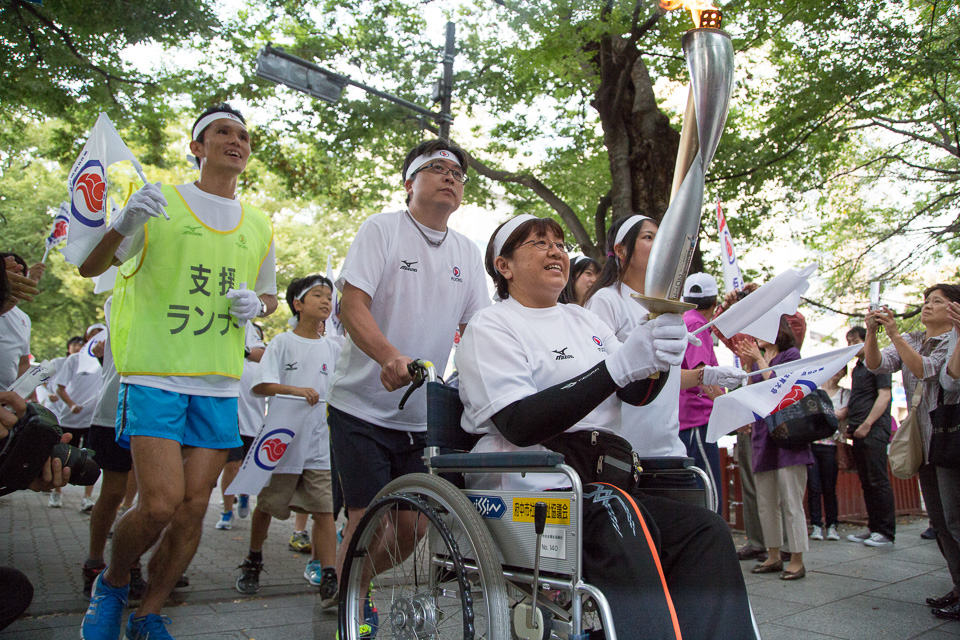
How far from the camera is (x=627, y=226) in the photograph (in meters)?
3.53

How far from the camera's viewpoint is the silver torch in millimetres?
1577

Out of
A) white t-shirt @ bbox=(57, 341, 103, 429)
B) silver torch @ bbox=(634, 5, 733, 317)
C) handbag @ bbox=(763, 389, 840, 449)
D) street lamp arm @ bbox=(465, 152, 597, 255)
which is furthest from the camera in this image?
street lamp arm @ bbox=(465, 152, 597, 255)

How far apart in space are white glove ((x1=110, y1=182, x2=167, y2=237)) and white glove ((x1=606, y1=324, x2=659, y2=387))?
2126 millimetres

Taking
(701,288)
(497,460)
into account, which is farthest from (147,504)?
(701,288)

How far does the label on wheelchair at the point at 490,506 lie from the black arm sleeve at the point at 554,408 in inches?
8.0

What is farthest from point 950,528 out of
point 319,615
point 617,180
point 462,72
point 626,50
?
point 462,72

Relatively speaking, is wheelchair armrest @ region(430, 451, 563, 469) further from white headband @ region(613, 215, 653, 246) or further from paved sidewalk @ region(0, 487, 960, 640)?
white headband @ region(613, 215, 653, 246)

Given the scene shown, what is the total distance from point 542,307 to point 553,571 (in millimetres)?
1037

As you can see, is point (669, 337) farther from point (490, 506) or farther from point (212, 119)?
point (212, 119)

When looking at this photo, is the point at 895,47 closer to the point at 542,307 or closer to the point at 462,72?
the point at 462,72

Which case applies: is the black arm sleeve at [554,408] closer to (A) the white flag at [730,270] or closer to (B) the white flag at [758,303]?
(B) the white flag at [758,303]

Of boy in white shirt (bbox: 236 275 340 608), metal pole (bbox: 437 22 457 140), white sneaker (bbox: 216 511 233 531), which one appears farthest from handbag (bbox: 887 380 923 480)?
metal pole (bbox: 437 22 457 140)

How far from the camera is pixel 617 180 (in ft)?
32.4

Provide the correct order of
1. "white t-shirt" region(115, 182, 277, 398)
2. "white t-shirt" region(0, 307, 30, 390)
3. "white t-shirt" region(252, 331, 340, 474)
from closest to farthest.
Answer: "white t-shirt" region(115, 182, 277, 398) < "white t-shirt" region(0, 307, 30, 390) < "white t-shirt" region(252, 331, 340, 474)
